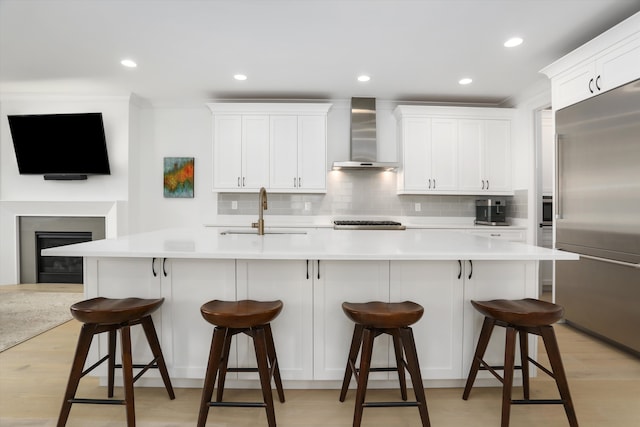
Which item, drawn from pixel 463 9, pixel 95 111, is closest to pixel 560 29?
pixel 463 9

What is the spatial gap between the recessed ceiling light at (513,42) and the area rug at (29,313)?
491 cm

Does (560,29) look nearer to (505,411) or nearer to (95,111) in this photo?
(505,411)

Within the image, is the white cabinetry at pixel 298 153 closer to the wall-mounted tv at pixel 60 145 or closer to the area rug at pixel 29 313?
the wall-mounted tv at pixel 60 145

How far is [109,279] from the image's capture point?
209 centimetres

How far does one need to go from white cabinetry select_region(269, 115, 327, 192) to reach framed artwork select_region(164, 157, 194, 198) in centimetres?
133

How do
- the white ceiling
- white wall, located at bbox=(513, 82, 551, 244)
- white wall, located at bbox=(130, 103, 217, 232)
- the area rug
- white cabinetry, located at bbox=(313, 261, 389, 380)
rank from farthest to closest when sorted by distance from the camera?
1. white wall, located at bbox=(130, 103, 217, 232)
2. white wall, located at bbox=(513, 82, 551, 244)
3. the area rug
4. the white ceiling
5. white cabinetry, located at bbox=(313, 261, 389, 380)

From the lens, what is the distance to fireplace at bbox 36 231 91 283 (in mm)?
5035

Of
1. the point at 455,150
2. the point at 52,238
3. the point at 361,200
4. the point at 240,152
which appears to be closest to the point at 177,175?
the point at 240,152

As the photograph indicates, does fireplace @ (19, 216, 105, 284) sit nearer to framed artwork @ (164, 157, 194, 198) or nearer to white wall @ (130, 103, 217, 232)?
white wall @ (130, 103, 217, 232)

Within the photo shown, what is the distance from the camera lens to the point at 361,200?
5055 mm

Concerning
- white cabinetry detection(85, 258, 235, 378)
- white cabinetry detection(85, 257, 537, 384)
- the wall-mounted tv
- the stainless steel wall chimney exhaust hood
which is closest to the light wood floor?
white cabinetry detection(85, 257, 537, 384)

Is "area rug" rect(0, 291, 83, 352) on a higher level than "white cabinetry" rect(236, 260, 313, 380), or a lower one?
lower

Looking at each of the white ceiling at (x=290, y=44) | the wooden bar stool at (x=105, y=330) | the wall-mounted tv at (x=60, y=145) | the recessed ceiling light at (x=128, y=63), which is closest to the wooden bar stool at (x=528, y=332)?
the wooden bar stool at (x=105, y=330)

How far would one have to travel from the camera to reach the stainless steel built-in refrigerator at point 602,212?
2592 millimetres
